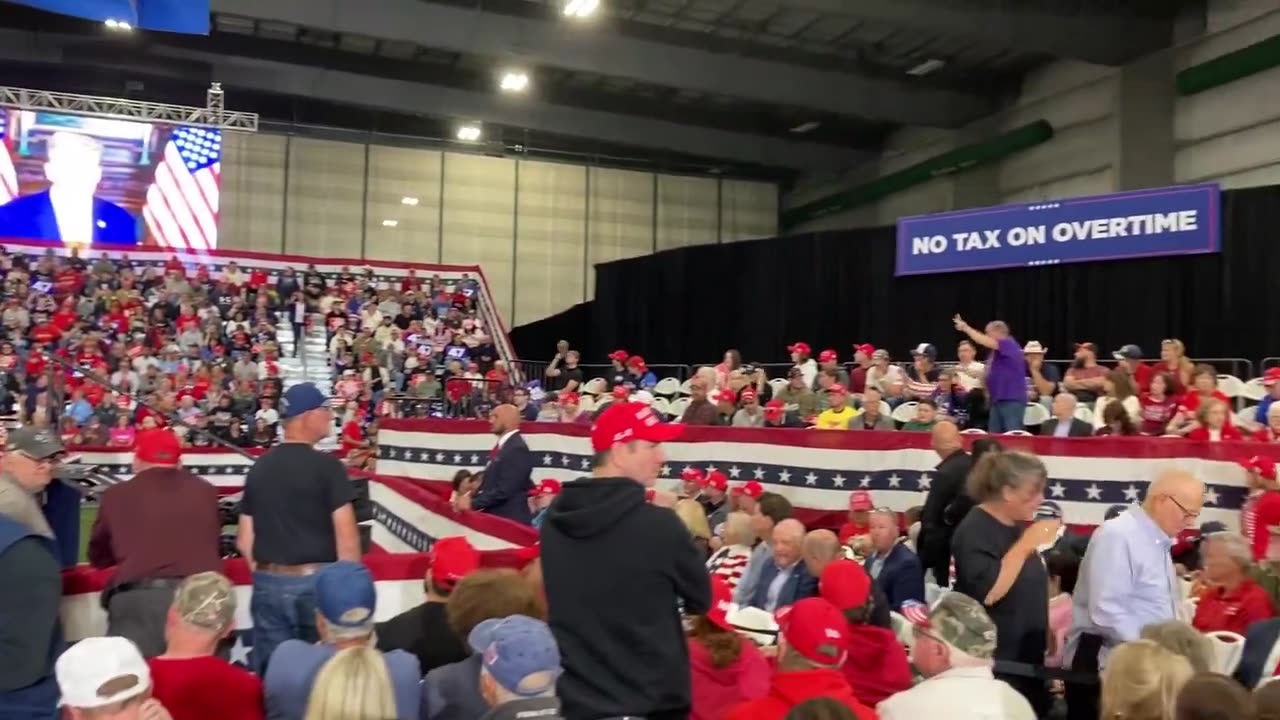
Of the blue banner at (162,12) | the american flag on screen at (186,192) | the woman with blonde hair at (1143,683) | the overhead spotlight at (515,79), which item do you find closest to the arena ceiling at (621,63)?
the overhead spotlight at (515,79)

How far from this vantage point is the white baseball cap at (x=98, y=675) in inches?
105

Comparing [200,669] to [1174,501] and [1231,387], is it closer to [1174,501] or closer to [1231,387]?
[1174,501]

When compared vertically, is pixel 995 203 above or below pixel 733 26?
below

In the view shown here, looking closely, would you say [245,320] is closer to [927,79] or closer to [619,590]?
[927,79]

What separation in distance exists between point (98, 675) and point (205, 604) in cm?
79

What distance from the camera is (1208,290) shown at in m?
15.5

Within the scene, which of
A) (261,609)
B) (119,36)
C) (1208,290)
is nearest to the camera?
(261,609)

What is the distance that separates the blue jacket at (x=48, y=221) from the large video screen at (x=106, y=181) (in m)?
0.02

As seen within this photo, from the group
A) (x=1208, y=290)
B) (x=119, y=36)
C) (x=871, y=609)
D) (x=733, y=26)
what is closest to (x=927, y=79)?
(x=733, y=26)

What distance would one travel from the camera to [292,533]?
4949 mm

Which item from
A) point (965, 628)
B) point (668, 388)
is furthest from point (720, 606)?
point (668, 388)

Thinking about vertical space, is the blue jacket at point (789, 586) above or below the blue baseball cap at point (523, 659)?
below

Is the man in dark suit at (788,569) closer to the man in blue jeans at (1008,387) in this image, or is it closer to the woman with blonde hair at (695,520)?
the woman with blonde hair at (695,520)

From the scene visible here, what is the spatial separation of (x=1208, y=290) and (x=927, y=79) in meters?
12.9
